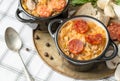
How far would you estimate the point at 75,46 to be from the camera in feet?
6.56

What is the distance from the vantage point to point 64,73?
213cm

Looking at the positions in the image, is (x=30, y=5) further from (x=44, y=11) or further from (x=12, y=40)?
(x=12, y=40)

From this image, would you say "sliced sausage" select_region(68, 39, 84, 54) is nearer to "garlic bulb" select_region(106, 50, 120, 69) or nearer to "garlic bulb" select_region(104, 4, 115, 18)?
"garlic bulb" select_region(106, 50, 120, 69)

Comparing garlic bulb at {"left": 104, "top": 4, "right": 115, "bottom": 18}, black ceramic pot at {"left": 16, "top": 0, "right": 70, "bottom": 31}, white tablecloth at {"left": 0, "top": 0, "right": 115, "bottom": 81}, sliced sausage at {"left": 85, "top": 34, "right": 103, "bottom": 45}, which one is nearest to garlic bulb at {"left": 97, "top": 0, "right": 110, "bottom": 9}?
garlic bulb at {"left": 104, "top": 4, "right": 115, "bottom": 18}

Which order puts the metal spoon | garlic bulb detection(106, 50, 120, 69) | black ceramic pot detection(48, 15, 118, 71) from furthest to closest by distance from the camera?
1. the metal spoon
2. garlic bulb detection(106, 50, 120, 69)
3. black ceramic pot detection(48, 15, 118, 71)

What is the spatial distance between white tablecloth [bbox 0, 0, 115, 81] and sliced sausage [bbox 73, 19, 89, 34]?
286 millimetres

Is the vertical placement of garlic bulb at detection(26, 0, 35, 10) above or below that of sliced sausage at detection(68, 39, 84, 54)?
above

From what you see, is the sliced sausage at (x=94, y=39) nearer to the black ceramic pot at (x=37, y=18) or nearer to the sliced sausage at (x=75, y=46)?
the sliced sausage at (x=75, y=46)

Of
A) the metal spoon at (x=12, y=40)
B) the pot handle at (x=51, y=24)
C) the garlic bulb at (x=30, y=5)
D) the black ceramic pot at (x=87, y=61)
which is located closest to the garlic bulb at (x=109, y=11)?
the black ceramic pot at (x=87, y=61)

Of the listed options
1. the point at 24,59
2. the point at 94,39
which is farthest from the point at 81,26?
the point at 24,59

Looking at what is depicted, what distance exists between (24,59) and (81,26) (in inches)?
16.2

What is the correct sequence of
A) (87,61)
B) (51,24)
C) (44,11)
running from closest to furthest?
1. (87,61)
2. (51,24)
3. (44,11)

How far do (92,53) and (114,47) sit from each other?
12 centimetres

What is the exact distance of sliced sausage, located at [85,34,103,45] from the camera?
2010 millimetres
